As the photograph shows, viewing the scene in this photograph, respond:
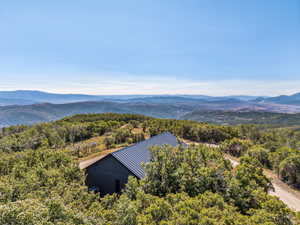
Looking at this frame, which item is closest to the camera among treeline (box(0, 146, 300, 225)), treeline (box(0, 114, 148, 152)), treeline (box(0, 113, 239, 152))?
treeline (box(0, 146, 300, 225))

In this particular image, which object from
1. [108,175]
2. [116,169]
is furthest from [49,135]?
[116,169]

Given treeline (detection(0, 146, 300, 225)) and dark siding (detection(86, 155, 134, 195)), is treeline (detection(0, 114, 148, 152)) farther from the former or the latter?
treeline (detection(0, 146, 300, 225))

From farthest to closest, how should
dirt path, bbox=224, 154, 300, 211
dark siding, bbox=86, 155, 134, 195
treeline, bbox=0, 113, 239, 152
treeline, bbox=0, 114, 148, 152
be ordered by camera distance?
1. treeline, bbox=0, 113, 239, 152
2. treeline, bbox=0, 114, 148, 152
3. dark siding, bbox=86, 155, 134, 195
4. dirt path, bbox=224, 154, 300, 211

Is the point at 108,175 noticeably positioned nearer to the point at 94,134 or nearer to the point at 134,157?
the point at 134,157

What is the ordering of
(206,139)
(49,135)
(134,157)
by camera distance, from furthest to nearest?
(49,135)
(206,139)
(134,157)

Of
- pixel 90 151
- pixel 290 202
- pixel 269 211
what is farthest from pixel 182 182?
pixel 90 151

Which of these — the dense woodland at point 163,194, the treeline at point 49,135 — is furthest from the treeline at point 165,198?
the treeline at point 49,135

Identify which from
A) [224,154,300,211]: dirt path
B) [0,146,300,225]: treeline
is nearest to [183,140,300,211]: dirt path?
[224,154,300,211]: dirt path

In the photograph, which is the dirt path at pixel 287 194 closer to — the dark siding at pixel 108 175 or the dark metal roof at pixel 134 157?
the dark metal roof at pixel 134 157
